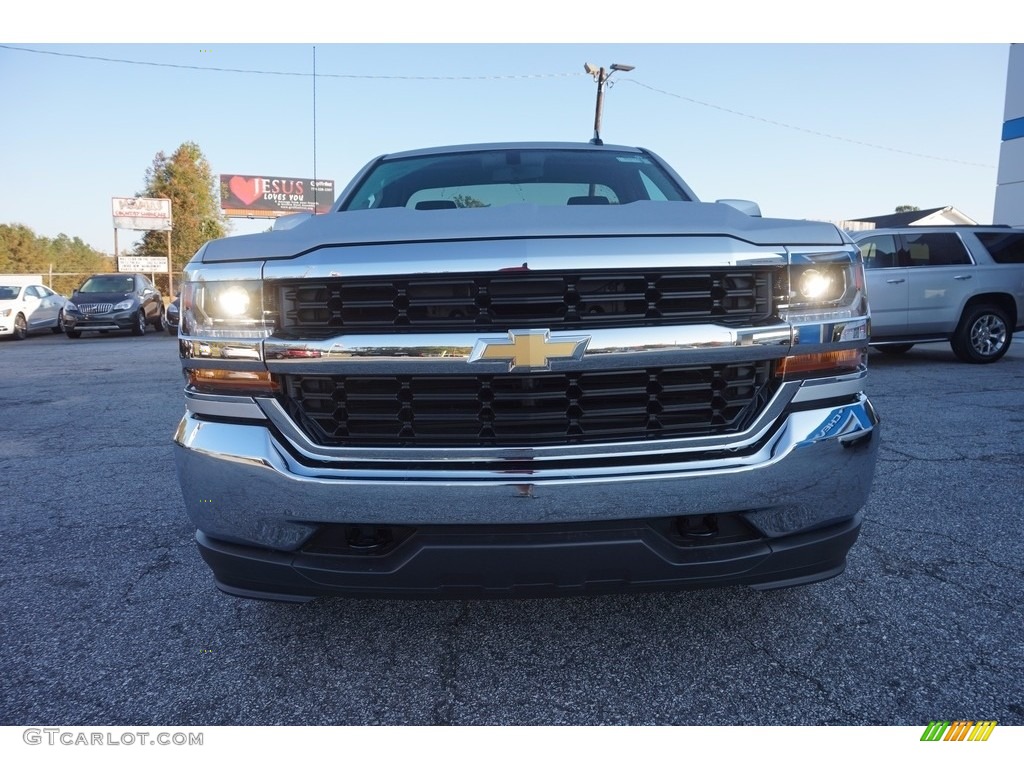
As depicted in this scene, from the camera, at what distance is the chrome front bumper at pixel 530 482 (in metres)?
1.75

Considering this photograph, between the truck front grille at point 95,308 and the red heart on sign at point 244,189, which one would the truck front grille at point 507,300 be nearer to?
the truck front grille at point 95,308

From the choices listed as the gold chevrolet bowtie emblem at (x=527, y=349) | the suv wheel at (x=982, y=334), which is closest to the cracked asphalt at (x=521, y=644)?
the gold chevrolet bowtie emblem at (x=527, y=349)

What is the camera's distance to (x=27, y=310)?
674 inches

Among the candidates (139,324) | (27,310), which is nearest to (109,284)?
(139,324)

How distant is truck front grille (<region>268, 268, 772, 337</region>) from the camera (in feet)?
5.93

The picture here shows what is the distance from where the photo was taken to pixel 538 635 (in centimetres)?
222

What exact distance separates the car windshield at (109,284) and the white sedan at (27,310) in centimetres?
115

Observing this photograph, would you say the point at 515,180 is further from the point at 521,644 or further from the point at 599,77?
the point at 599,77

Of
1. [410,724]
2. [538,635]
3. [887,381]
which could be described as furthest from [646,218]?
[887,381]

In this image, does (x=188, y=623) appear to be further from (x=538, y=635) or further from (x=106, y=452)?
(x=106, y=452)

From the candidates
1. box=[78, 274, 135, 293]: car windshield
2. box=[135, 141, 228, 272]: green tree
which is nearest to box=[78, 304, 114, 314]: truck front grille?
box=[78, 274, 135, 293]: car windshield

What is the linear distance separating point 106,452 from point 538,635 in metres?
3.95

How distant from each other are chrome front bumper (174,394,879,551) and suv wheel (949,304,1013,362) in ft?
28.0

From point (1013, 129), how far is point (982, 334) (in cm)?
941
